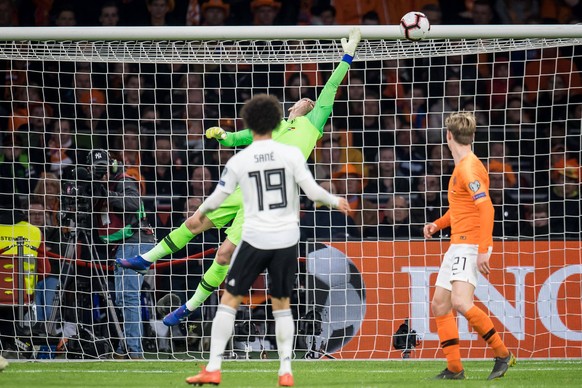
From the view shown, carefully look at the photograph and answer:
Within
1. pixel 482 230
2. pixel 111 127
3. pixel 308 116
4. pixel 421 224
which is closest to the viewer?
pixel 482 230

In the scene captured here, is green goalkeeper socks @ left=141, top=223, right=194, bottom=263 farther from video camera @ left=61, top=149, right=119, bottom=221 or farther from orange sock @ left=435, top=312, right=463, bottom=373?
orange sock @ left=435, top=312, right=463, bottom=373

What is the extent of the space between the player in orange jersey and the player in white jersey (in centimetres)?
143

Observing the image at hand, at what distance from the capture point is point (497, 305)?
11047 mm

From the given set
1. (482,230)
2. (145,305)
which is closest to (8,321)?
(145,305)

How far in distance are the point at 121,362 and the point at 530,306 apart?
14.2 feet

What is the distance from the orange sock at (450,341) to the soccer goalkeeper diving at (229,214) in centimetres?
212

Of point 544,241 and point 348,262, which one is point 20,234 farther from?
point 544,241

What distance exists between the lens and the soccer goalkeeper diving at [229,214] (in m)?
9.50

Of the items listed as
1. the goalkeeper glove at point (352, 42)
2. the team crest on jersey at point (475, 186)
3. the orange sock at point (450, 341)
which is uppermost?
the goalkeeper glove at point (352, 42)

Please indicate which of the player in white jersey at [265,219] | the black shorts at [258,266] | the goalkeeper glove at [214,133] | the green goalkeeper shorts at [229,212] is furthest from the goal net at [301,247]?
the black shorts at [258,266]

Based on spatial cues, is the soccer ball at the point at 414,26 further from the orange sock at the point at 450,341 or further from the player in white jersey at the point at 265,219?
the orange sock at the point at 450,341

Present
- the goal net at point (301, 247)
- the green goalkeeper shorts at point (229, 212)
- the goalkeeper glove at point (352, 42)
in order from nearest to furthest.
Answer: the goalkeeper glove at point (352, 42) → the green goalkeeper shorts at point (229, 212) → the goal net at point (301, 247)

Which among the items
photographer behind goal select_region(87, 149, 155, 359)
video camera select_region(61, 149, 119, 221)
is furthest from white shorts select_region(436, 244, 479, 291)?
video camera select_region(61, 149, 119, 221)

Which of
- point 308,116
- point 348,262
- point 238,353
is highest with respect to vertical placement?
point 308,116
